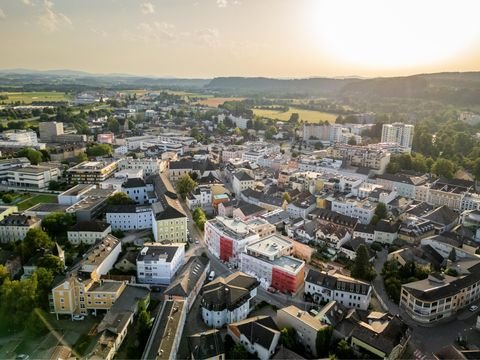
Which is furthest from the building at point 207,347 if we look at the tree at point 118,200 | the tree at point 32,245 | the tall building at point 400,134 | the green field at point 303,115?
the green field at point 303,115

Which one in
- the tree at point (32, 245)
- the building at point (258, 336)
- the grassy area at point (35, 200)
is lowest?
the grassy area at point (35, 200)

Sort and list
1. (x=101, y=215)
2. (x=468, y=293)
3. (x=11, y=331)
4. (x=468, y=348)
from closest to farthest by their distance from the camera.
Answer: (x=468, y=348) < (x=11, y=331) < (x=468, y=293) < (x=101, y=215)

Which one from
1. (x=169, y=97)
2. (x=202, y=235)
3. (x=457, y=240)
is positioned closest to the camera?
(x=457, y=240)

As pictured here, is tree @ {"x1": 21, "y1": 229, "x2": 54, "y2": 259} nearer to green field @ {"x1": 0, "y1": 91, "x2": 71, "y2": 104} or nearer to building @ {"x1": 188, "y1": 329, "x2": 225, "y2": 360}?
building @ {"x1": 188, "y1": 329, "x2": 225, "y2": 360}

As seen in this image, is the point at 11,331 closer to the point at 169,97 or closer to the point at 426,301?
the point at 426,301

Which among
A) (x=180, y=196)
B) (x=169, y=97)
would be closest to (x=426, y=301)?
(x=180, y=196)

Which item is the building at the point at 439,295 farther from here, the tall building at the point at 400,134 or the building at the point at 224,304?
the tall building at the point at 400,134
